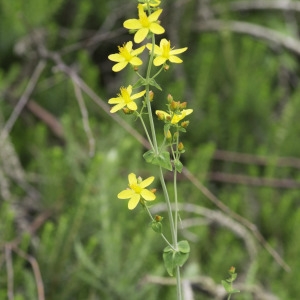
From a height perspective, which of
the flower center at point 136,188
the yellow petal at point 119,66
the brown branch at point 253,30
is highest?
the brown branch at point 253,30

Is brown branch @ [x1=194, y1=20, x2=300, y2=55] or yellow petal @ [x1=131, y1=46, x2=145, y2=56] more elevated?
brown branch @ [x1=194, y1=20, x2=300, y2=55]

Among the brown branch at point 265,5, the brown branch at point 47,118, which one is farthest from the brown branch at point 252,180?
the brown branch at point 265,5

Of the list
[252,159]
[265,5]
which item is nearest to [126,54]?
[252,159]

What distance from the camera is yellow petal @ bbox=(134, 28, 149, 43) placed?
2.95ft

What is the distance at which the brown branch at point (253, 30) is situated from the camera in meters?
2.86

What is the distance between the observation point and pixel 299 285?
1895 millimetres

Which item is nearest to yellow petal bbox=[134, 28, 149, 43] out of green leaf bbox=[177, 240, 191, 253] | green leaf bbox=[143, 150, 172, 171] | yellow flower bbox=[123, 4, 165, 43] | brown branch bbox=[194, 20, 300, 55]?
yellow flower bbox=[123, 4, 165, 43]

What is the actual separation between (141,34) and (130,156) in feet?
4.38

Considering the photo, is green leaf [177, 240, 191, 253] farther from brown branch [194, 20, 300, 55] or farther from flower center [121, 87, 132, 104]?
brown branch [194, 20, 300, 55]

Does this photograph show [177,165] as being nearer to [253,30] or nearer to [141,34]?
[141,34]

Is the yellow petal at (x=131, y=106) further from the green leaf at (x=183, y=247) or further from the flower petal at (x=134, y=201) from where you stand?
the green leaf at (x=183, y=247)

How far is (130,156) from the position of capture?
7.29ft

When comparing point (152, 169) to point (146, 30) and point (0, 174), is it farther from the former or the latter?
point (146, 30)

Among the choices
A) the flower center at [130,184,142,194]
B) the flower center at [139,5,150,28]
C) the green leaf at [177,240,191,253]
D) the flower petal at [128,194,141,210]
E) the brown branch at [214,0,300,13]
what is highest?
the brown branch at [214,0,300,13]
